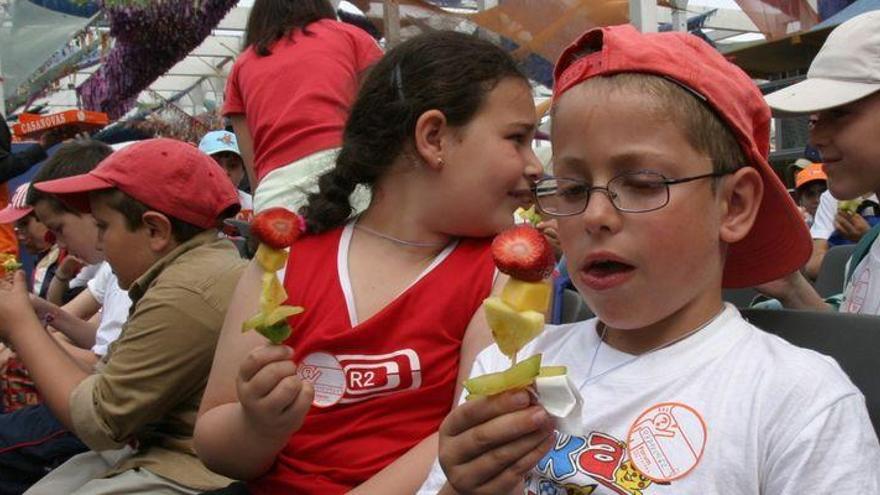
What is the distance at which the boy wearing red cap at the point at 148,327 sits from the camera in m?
2.03

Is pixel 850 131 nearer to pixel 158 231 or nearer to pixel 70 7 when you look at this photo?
pixel 158 231

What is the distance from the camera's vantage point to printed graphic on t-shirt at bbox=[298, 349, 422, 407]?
161 centimetres

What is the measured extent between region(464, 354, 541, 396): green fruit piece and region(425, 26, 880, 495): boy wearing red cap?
2cm

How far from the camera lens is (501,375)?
3.28 feet

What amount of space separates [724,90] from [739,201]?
15 cm

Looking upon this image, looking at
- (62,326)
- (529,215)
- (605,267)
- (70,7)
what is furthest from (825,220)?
(70,7)

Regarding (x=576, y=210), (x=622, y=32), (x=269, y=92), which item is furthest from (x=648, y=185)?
(x=269, y=92)

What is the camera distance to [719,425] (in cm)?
110

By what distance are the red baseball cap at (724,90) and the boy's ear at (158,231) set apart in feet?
4.66

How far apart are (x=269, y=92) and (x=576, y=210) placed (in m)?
1.78

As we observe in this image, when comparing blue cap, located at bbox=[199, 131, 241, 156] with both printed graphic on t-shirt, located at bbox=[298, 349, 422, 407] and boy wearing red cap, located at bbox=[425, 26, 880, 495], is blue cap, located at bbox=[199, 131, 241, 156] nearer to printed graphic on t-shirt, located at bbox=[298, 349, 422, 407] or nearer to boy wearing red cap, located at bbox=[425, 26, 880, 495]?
printed graphic on t-shirt, located at bbox=[298, 349, 422, 407]

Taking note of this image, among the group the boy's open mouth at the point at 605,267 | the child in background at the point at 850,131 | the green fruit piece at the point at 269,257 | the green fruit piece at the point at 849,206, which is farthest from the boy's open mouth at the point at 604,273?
the green fruit piece at the point at 849,206

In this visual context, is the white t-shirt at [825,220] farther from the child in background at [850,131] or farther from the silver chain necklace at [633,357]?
the silver chain necklace at [633,357]

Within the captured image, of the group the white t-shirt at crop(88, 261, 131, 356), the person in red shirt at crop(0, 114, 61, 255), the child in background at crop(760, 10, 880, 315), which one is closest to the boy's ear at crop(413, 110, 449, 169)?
the child in background at crop(760, 10, 880, 315)
